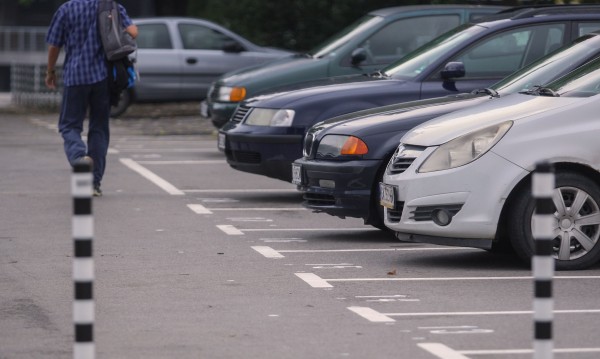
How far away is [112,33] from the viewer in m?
12.9

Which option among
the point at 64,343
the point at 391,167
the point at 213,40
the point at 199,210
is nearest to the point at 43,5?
the point at 213,40

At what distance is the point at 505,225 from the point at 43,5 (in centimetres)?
2830

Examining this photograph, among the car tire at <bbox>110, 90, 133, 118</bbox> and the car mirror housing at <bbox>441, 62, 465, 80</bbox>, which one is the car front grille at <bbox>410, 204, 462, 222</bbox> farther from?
the car tire at <bbox>110, 90, 133, 118</bbox>

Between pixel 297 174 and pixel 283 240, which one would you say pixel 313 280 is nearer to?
pixel 283 240

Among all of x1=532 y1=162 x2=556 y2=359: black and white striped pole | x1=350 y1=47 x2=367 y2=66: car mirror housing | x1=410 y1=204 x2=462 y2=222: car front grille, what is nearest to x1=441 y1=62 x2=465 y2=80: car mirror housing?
x1=410 y1=204 x2=462 y2=222: car front grille

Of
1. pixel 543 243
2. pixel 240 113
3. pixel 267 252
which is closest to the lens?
pixel 543 243

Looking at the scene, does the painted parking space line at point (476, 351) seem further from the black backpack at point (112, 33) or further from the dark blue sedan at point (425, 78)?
the black backpack at point (112, 33)

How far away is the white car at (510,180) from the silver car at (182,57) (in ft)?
50.7

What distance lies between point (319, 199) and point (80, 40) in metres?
Result: 3.73

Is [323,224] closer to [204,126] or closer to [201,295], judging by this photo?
[201,295]

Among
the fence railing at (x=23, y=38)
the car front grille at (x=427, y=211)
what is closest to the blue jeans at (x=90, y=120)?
the car front grille at (x=427, y=211)

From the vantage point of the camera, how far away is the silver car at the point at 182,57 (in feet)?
79.4

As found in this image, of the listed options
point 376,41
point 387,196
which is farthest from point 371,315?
point 376,41

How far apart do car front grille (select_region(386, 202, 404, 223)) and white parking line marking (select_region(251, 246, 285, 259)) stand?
871 mm
